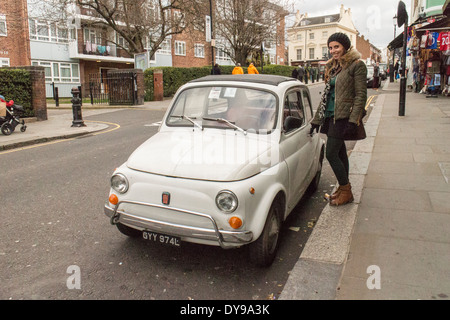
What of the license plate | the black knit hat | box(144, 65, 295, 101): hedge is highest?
box(144, 65, 295, 101): hedge

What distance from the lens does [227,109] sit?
402 centimetres

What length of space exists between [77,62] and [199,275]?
37.0 m

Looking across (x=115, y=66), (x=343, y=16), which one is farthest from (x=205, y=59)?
(x=343, y=16)

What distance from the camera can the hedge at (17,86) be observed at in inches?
506

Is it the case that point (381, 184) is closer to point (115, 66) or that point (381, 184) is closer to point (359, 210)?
point (359, 210)

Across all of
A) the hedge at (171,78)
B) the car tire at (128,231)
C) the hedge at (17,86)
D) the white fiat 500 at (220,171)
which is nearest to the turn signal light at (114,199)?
the white fiat 500 at (220,171)

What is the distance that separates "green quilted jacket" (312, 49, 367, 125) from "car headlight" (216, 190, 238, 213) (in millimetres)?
2052

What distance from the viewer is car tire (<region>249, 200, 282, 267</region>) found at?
3168 mm

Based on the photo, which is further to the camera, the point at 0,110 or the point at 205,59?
the point at 205,59

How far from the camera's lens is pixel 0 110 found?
10.3 meters

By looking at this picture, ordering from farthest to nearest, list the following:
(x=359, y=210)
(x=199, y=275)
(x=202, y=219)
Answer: (x=359, y=210), (x=199, y=275), (x=202, y=219)

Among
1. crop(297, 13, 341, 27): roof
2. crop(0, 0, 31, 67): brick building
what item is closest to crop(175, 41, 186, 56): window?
crop(0, 0, 31, 67): brick building

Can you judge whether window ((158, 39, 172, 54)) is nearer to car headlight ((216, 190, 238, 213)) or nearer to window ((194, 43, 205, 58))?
window ((194, 43, 205, 58))
